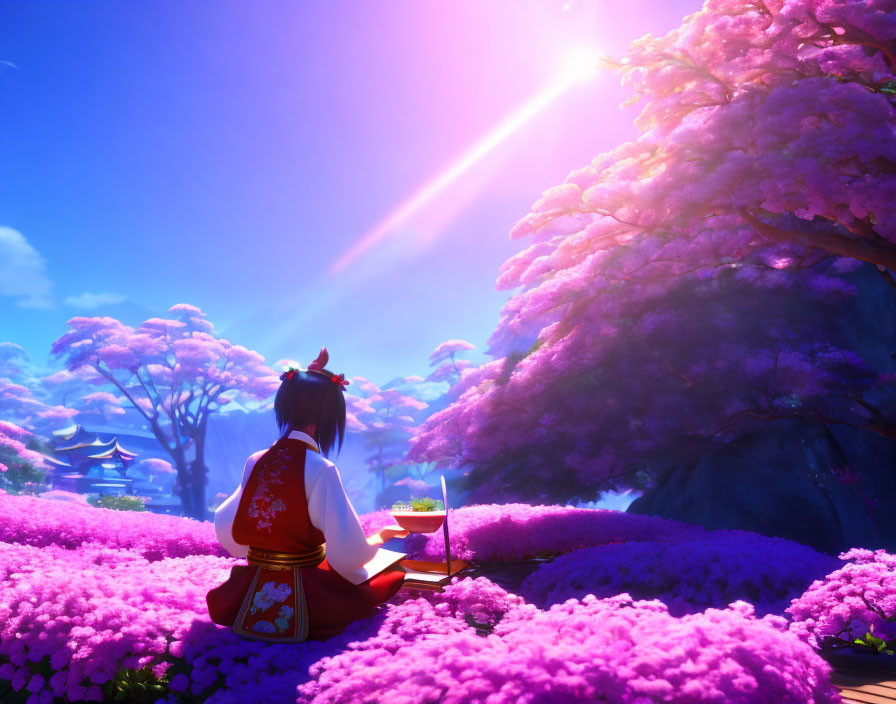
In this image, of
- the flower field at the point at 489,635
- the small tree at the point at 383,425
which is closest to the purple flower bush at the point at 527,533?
the flower field at the point at 489,635

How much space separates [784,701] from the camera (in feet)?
8.07

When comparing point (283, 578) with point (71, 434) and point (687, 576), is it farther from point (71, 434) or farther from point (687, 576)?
point (71, 434)

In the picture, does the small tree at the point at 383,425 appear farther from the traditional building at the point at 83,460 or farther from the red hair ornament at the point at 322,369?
the red hair ornament at the point at 322,369

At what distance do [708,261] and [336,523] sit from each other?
6390mm

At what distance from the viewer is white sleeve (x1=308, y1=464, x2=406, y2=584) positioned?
11.3 ft

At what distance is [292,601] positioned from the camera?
3.44m

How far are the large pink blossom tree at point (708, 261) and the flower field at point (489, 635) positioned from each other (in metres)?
3.72

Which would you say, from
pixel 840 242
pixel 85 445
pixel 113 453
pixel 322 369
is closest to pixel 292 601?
pixel 322 369

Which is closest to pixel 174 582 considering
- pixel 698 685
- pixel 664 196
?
pixel 698 685

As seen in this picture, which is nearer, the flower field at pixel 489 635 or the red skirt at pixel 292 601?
the flower field at pixel 489 635

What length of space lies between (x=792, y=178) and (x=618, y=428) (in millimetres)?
5014

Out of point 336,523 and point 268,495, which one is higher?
point 268,495

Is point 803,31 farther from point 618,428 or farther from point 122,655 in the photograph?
point 122,655

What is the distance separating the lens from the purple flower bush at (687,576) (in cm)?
496
